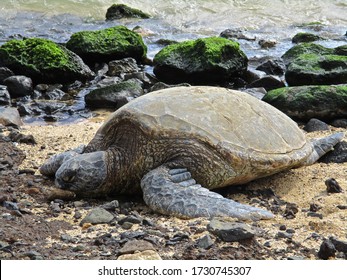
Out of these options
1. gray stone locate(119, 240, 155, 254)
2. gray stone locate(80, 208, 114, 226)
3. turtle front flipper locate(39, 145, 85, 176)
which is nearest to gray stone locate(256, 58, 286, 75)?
turtle front flipper locate(39, 145, 85, 176)

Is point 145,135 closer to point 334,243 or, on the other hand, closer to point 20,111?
point 334,243

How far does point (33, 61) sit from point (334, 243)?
288 inches

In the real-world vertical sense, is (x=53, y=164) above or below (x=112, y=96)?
above

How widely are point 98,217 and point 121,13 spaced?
573 inches

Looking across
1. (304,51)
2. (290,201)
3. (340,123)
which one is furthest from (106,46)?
(290,201)

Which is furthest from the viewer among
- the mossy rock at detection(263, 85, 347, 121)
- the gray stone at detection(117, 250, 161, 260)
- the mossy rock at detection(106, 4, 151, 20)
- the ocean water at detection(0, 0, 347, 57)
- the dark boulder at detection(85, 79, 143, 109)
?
the mossy rock at detection(106, 4, 151, 20)

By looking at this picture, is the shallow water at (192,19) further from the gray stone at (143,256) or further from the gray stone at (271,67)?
the gray stone at (143,256)

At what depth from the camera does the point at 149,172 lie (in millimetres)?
4246

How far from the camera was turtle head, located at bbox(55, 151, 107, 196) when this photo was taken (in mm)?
4250

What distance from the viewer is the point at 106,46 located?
35.5 ft

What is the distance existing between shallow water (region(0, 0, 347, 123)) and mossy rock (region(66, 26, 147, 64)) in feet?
3.64

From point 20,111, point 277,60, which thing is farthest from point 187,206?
point 277,60

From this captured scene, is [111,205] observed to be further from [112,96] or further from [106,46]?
[106,46]

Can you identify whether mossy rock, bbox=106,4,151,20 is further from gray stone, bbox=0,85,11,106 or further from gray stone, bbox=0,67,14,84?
gray stone, bbox=0,85,11,106
